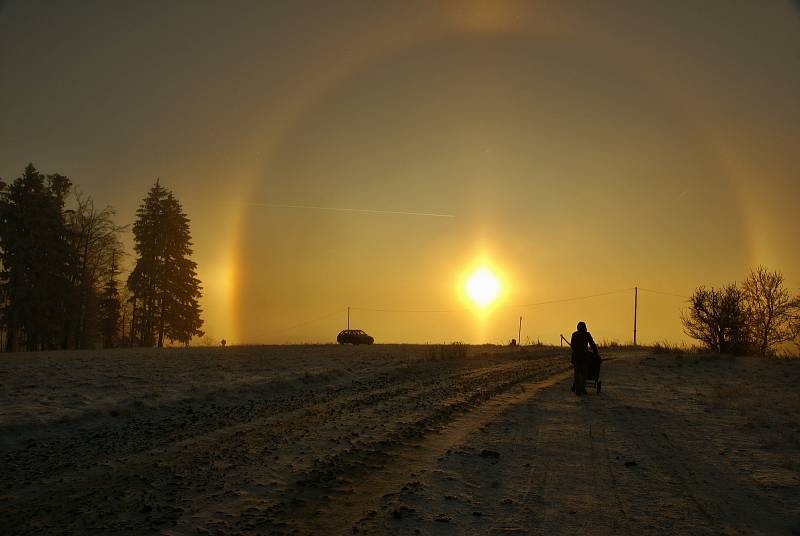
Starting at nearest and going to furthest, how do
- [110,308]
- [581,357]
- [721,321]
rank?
1. [581,357]
2. [721,321]
3. [110,308]

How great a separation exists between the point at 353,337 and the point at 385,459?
4848cm

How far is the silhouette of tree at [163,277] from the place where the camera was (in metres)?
51.1

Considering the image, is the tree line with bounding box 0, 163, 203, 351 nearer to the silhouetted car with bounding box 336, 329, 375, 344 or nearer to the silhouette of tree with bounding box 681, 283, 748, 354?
the silhouetted car with bounding box 336, 329, 375, 344

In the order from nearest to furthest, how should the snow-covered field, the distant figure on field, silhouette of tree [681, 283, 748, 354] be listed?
the snow-covered field → the distant figure on field → silhouette of tree [681, 283, 748, 354]

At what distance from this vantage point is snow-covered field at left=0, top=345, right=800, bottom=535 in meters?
5.70

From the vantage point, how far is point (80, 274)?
154 feet

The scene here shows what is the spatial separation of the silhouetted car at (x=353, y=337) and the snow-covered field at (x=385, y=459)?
129 ft

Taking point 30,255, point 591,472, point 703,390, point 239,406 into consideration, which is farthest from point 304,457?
point 30,255

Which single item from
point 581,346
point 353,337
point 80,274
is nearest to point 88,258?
point 80,274

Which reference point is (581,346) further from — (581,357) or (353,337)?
(353,337)

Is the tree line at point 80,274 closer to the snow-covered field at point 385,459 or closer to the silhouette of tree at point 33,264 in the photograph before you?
the silhouette of tree at point 33,264

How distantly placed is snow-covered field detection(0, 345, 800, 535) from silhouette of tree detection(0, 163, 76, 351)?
29.8 m

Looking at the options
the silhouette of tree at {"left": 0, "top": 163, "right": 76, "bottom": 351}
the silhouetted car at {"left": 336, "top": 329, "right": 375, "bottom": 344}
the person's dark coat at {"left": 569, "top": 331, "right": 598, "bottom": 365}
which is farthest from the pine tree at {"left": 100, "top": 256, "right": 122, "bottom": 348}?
the person's dark coat at {"left": 569, "top": 331, "right": 598, "bottom": 365}

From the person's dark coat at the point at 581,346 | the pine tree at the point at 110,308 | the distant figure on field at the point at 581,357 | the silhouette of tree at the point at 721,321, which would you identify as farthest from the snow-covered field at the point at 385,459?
the pine tree at the point at 110,308
